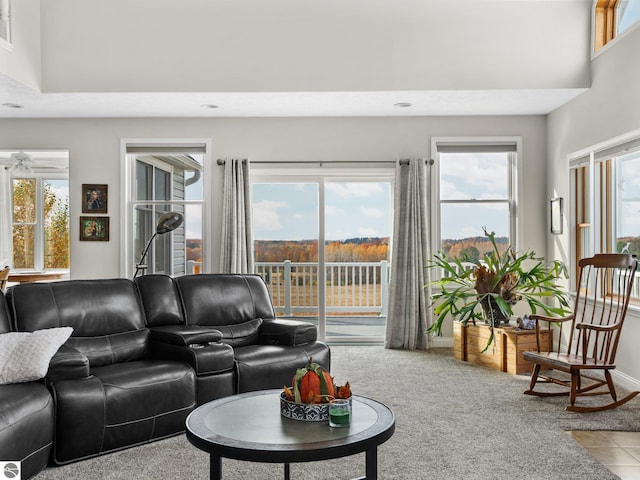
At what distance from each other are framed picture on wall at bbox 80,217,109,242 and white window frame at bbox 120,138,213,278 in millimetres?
194

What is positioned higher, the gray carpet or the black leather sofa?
the black leather sofa

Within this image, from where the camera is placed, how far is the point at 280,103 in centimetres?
596

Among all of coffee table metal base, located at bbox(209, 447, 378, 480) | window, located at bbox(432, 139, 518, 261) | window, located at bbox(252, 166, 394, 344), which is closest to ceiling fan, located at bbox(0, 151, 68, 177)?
window, located at bbox(252, 166, 394, 344)

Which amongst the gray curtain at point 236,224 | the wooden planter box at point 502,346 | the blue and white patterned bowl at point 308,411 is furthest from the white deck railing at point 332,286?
the blue and white patterned bowl at point 308,411

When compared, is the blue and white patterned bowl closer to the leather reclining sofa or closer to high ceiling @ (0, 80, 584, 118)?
the leather reclining sofa

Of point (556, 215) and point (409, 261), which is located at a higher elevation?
point (556, 215)

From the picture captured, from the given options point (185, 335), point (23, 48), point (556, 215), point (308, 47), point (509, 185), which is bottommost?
point (185, 335)

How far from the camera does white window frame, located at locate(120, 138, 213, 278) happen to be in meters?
6.59

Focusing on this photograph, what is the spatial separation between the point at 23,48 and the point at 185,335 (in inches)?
123

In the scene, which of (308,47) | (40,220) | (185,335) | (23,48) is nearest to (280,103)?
(308,47)

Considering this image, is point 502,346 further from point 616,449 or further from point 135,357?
point 135,357

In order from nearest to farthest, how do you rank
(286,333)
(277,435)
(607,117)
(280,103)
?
(277,435) < (286,333) < (607,117) < (280,103)

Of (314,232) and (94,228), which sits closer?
(94,228)

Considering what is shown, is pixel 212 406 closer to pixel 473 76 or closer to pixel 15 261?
pixel 473 76
